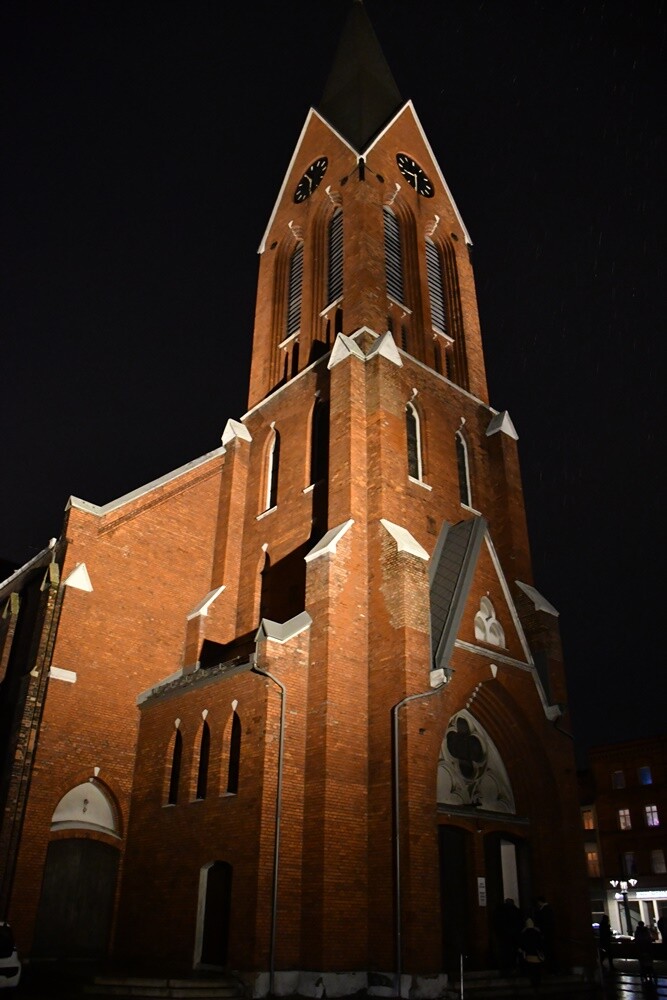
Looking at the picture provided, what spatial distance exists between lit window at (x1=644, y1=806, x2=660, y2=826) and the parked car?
4455 cm

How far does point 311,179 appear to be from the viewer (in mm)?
31953

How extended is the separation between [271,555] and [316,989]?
1152 centimetres

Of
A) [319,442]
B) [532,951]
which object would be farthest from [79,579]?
[532,951]

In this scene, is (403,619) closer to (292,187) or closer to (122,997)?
(122,997)

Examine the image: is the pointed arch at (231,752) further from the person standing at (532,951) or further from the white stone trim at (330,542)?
the person standing at (532,951)

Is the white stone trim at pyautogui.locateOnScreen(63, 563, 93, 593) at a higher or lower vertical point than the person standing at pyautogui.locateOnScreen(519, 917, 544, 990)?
higher

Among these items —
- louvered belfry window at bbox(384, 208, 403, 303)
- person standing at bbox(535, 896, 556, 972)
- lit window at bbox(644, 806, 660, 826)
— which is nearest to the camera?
person standing at bbox(535, 896, 556, 972)

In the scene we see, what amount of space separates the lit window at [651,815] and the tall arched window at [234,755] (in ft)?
130

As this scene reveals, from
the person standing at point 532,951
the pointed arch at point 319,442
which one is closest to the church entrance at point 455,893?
the person standing at point 532,951

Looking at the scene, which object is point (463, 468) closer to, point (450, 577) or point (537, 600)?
A: point (537, 600)

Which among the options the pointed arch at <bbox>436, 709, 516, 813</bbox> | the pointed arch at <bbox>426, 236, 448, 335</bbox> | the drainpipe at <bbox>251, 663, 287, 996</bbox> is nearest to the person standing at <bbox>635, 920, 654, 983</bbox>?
the pointed arch at <bbox>436, 709, 516, 813</bbox>

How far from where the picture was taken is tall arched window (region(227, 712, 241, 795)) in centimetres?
1762

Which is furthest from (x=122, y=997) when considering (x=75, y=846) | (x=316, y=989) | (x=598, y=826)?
(x=598, y=826)

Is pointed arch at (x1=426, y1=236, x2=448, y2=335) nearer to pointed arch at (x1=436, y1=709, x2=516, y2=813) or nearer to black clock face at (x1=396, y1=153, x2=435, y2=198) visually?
black clock face at (x1=396, y1=153, x2=435, y2=198)
